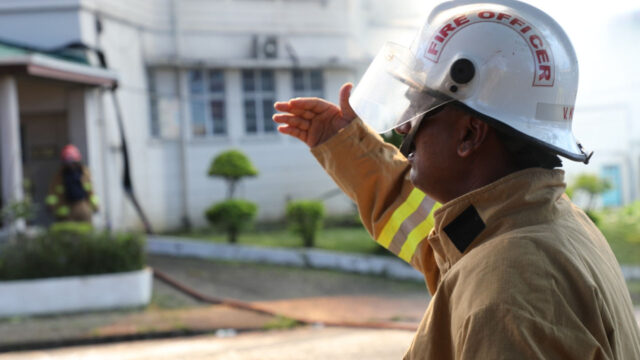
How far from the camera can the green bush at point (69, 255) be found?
30.8ft

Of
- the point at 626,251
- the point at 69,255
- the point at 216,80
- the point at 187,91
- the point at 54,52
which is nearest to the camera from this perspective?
the point at 69,255

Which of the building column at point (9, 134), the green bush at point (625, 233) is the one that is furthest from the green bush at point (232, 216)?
the green bush at point (625, 233)

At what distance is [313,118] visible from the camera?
225 centimetres

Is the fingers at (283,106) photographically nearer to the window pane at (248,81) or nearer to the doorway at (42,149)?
the doorway at (42,149)

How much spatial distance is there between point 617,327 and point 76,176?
1159 centimetres

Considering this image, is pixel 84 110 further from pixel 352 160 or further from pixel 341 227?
pixel 352 160

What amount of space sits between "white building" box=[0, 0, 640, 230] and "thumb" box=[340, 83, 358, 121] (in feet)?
41.5

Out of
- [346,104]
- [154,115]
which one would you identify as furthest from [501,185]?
[154,115]

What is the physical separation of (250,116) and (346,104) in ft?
54.1

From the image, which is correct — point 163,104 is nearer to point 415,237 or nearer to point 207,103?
point 207,103

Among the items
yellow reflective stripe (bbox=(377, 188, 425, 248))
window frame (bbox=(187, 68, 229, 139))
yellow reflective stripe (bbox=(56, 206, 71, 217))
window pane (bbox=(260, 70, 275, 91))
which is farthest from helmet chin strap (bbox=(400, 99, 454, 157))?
window pane (bbox=(260, 70, 275, 91))

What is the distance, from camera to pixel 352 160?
7.29 ft

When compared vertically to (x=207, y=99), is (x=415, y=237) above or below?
below

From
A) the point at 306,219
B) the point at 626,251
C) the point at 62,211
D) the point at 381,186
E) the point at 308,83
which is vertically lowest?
the point at 626,251
